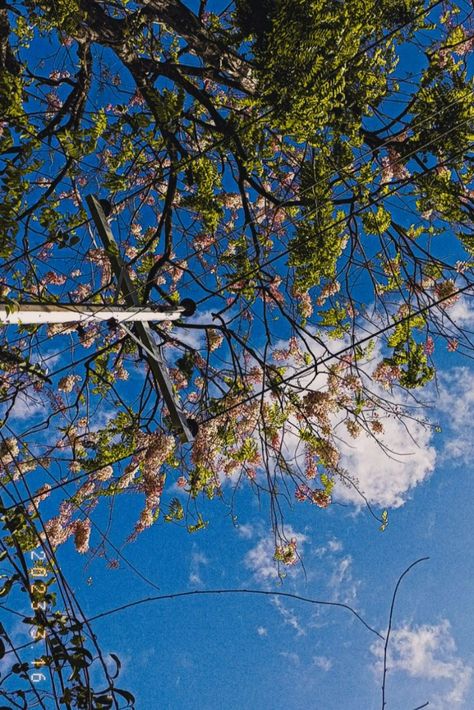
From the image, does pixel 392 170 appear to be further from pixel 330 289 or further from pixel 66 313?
pixel 66 313

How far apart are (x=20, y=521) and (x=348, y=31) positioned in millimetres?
4489

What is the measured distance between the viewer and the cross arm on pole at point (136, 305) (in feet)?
13.0

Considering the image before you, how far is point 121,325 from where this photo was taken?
3.65 m

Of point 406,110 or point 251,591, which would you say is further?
point 406,110

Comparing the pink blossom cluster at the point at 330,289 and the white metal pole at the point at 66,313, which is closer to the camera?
the white metal pole at the point at 66,313

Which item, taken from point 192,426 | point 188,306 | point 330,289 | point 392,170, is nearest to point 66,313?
point 188,306

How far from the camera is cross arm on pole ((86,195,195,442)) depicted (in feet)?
13.0

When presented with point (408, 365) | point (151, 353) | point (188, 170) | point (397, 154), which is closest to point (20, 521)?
point (151, 353)

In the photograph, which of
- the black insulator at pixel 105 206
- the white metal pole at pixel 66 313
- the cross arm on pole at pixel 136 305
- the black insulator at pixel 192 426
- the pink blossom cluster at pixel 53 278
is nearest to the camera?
the white metal pole at pixel 66 313

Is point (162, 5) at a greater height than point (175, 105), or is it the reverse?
point (162, 5)

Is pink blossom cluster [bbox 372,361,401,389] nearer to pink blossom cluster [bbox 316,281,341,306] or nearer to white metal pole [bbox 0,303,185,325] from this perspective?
pink blossom cluster [bbox 316,281,341,306]

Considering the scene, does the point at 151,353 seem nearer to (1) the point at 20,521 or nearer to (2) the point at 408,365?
(1) the point at 20,521

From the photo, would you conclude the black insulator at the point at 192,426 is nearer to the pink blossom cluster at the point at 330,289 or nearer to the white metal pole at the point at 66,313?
the white metal pole at the point at 66,313

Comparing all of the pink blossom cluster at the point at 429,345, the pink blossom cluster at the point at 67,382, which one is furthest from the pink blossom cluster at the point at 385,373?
the pink blossom cluster at the point at 67,382
